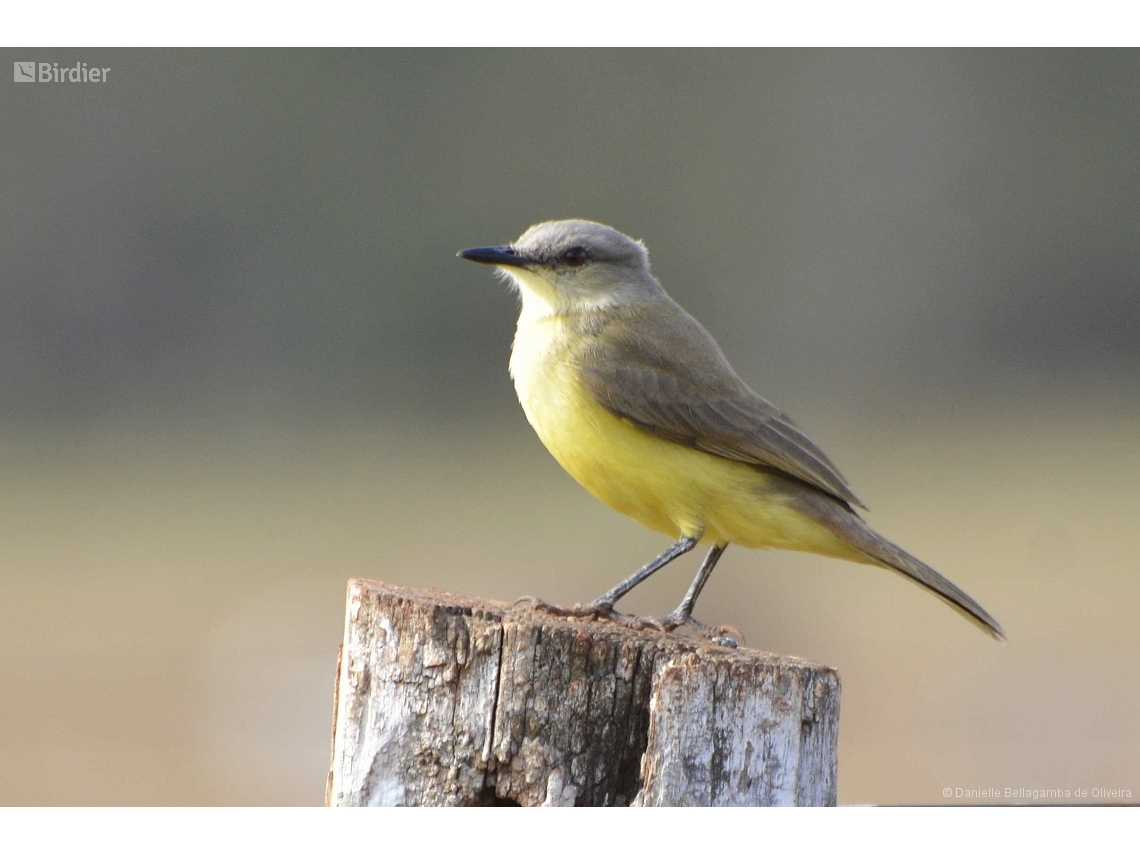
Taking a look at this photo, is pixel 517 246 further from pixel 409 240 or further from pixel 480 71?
pixel 480 71

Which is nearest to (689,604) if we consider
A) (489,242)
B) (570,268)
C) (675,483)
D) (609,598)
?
(609,598)

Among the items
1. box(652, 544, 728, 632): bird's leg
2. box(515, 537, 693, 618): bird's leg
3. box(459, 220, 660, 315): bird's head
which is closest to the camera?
box(515, 537, 693, 618): bird's leg

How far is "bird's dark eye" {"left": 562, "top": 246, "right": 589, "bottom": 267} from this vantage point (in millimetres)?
6215

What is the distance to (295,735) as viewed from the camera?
10062 mm

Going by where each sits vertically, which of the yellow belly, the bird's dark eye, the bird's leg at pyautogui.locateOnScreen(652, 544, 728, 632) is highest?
the bird's dark eye

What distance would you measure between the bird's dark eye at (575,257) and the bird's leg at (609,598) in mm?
1365

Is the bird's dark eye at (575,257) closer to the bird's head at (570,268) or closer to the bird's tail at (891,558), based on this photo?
Result: the bird's head at (570,268)

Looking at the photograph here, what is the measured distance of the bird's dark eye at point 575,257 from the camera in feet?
20.4

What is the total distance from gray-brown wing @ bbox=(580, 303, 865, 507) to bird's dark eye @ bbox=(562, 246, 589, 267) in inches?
Answer: 17.7

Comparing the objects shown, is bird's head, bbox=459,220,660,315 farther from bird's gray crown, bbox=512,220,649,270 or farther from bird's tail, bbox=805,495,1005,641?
bird's tail, bbox=805,495,1005,641

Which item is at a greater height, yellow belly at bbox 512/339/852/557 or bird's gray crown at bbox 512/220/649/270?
bird's gray crown at bbox 512/220/649/270

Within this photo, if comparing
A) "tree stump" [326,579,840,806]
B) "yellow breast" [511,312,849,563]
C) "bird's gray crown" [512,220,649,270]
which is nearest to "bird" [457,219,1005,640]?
"yellow breast" [511,312,849,563]

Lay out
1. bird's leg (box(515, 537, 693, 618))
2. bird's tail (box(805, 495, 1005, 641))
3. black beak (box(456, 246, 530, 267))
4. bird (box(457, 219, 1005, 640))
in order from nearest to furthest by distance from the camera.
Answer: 1. bird's leg (box(515, 537, 693, 618))
2. bird's tail (box(805, 495, 1005, 641))
3. bird (box(457, 219, 1005, 640))
4. black beak (box(456, 246, 530, 267))

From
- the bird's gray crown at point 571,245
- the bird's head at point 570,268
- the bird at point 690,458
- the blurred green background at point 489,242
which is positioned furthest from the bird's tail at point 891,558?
the blurred green background at point 489,242
